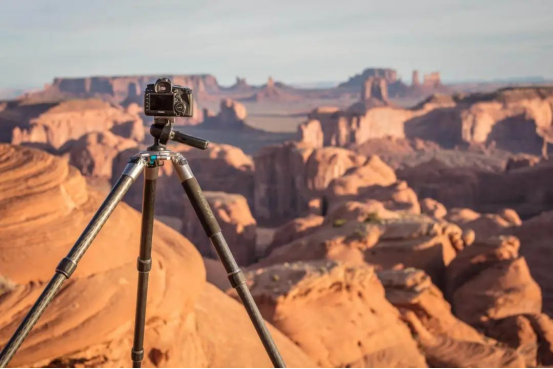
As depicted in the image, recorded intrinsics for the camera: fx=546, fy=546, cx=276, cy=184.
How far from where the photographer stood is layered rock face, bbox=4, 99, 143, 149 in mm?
62044

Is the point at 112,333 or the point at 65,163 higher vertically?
the point at 65,163

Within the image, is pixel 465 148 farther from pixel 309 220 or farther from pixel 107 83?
pixel 107 83

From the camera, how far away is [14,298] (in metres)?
4.96

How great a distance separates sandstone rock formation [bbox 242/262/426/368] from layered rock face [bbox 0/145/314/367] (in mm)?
4491

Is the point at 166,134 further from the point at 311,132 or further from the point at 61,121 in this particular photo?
the point at 61,121

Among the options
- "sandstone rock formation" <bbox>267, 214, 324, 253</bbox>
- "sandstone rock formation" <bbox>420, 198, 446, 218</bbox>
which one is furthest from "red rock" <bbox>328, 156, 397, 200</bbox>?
"sandstone rock formation" <bbox>267, 214, 324, 253</bbox>

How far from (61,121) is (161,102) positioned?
71.4 meters

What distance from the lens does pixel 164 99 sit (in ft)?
9.26

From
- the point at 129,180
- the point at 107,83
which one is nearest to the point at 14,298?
the point at 129,180

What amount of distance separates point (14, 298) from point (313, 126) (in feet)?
204

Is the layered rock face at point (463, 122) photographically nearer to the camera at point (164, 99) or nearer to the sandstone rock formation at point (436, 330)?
the sandstone rock formation at point (436, 330)

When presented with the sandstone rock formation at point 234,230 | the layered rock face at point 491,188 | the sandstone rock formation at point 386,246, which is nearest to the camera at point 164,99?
the sandstone rock formation at point 386,246

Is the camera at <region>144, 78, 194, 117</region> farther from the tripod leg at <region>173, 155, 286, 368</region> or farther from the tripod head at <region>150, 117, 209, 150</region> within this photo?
the tripod leg at <region>173, 155, 286, 368</region>

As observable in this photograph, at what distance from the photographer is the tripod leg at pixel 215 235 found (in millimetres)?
3006
